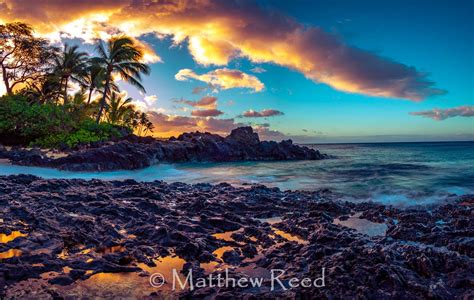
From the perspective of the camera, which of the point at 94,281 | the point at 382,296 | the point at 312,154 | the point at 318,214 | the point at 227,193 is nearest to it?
the point at 382,296

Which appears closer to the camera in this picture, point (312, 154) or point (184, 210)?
point (184, 210)

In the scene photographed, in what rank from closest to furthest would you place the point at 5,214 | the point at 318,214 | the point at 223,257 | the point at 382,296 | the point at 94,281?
the point at 382,296, the point at 94,281, the point at 223,257, the point at 5,214, the point at 318,214

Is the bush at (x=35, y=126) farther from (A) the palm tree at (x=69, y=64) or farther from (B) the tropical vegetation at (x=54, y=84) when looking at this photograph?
(A) the palm tree at (x=69, y=64)

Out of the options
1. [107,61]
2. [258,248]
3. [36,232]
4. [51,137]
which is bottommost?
[258,248]

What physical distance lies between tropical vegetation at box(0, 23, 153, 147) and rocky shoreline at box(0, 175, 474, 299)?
18.1 meters

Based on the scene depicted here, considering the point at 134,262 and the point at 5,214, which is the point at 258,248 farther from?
the point at 5,214

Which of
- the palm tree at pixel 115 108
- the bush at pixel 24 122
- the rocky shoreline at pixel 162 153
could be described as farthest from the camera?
the palm tree at pixel 115 108

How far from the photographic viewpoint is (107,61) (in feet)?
109

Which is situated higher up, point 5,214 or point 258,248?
point 5,214

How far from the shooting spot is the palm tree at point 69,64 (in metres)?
36.1

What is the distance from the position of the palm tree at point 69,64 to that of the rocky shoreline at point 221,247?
32.9 meters

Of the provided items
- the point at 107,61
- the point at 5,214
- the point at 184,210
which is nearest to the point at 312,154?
the point at 107,61

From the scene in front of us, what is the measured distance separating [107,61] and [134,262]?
110 ft

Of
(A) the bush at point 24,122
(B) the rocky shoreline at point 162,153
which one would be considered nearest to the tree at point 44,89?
(A) the bush at point 24,122
